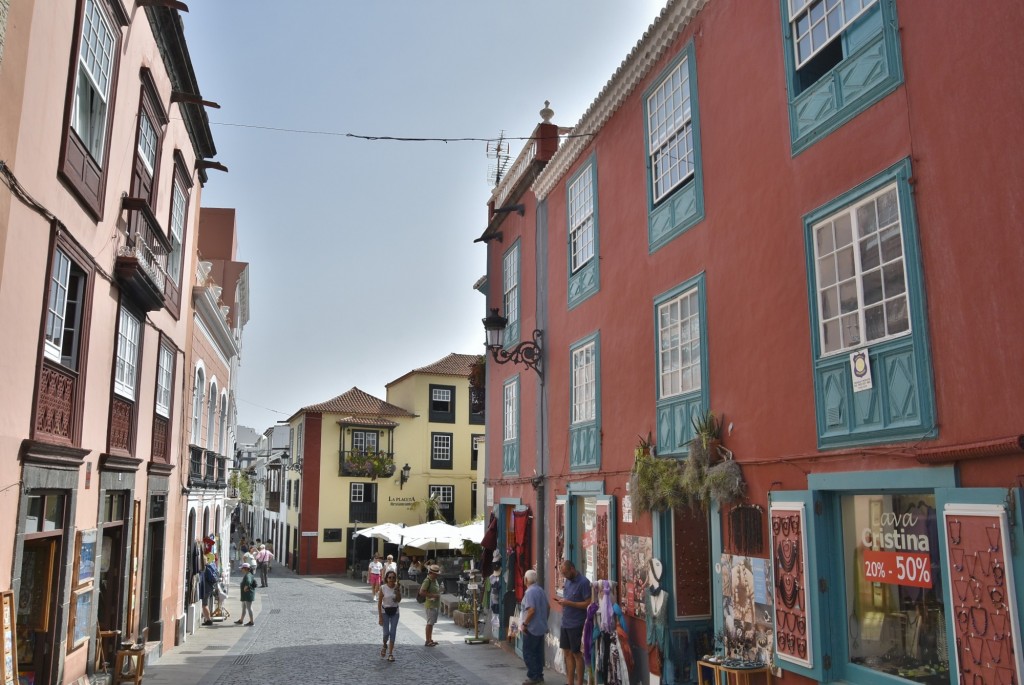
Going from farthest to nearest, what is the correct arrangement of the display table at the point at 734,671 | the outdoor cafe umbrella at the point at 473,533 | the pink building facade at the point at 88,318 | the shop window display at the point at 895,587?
the outdoor cafe umbrella at the point at 473,533
the pink building facade at the point at 88,318
the display table at the point at 734,671
the shop window display at the point at 895,587

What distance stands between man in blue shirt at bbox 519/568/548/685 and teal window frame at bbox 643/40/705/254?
5593 mm

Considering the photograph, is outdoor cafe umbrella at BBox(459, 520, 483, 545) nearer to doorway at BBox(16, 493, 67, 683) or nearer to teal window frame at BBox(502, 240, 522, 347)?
teal window frame at BBox(502, 240, 522, 347)

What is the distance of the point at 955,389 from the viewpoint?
5855 mm

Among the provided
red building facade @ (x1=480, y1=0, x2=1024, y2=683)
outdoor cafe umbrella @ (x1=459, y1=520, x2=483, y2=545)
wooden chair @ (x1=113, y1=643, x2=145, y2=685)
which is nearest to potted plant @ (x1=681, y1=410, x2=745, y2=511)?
→ red building facade @ (x1=480, y1=0, x2=1024, y2=683)

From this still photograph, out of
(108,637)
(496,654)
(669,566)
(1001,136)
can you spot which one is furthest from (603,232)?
(108,637)

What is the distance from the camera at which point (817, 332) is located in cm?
734

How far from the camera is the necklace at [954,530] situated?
566cm

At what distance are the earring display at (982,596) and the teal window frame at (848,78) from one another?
3509 mm

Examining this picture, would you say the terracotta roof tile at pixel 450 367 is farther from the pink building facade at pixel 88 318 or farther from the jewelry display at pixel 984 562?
the jewelry display at pixel 984 562

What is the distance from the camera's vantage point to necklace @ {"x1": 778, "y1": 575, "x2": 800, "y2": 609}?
24.1 feet

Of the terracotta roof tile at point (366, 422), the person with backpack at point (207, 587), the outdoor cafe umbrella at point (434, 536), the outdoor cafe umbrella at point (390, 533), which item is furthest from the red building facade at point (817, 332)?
the terracotta roof tile at point (366, 422)

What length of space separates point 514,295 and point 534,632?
7.38 m

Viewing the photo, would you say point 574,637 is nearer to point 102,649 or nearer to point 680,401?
point 680,401

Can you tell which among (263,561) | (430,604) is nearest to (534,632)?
(430,604)
